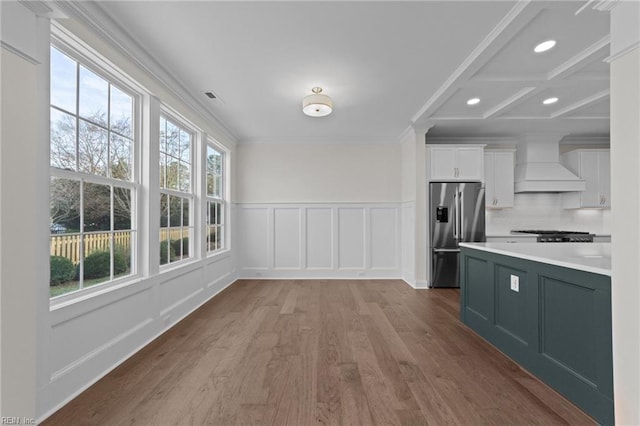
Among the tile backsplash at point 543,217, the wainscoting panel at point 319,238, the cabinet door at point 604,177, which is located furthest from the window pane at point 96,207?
the cabinet door at point 604,177

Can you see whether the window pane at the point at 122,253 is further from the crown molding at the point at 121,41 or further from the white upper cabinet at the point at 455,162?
the white upper cabinet at the point at 455,162

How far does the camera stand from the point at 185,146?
397cm

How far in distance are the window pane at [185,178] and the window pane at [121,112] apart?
104 cm

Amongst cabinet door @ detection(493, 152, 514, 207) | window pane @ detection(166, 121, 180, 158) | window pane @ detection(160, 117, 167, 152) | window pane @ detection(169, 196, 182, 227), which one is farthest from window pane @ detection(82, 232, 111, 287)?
cabinet door @ detection(493, 152, 514, 207)

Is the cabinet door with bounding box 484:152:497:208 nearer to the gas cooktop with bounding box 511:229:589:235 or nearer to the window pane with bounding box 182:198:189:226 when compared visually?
the gas cooktop with bounding box 511:229:589:235

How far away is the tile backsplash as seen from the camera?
5754 millimetres

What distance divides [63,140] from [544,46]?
397 cm

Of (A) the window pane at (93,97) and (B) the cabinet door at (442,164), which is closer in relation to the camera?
(A) the window pane at (93,97)

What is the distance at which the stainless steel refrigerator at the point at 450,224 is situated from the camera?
5.05 meters

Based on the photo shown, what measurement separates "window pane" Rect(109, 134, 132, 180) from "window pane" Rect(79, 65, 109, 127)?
19 centimetres

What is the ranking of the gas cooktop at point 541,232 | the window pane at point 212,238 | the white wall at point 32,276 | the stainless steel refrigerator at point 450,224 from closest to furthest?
the white wall at point 32,276 → the window pane at point 212,238 → the stainless steel refrigerator at point 450,224 → the gas cooktop at point 541,232

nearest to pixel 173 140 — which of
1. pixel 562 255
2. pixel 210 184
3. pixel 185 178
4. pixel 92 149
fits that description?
pixel 185 178

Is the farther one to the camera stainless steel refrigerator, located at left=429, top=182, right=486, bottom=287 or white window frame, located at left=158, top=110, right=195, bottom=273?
stainless steel refrigerator, located at left=429, top=182, right=486, bottom=287

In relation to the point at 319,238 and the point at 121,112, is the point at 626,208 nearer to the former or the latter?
the point at 121,112
